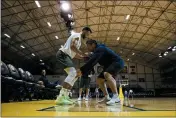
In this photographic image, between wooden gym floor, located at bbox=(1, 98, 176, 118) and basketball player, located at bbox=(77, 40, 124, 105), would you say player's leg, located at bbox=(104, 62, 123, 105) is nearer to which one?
basketball player, located at bbox=(77, 40, 124, 105)

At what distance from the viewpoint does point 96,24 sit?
71.8 ft

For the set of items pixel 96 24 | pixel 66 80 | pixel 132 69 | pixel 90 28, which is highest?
pixel 96 24

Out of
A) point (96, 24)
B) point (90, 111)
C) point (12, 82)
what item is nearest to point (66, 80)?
point (90, 111)

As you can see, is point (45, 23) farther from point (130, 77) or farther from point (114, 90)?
point (130, 77)

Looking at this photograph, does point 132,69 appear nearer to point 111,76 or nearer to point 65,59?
point 111,76

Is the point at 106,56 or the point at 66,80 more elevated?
the point at 106,56

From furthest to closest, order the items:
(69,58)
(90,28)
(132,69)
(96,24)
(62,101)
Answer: (132,69), (96,24), (90,28), (69,58), (62,101)

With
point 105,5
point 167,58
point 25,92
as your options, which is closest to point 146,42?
point 167,58

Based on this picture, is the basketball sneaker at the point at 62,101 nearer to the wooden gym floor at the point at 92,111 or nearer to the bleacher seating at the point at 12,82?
the wooden gym floor at the point at 92,111

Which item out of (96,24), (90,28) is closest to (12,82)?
(90,28)

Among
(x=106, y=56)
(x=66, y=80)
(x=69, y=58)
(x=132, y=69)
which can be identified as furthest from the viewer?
(x=132, y=69)

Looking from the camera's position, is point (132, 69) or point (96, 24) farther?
point (132, 69)

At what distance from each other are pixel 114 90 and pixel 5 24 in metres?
15.8

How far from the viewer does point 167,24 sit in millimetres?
19859
